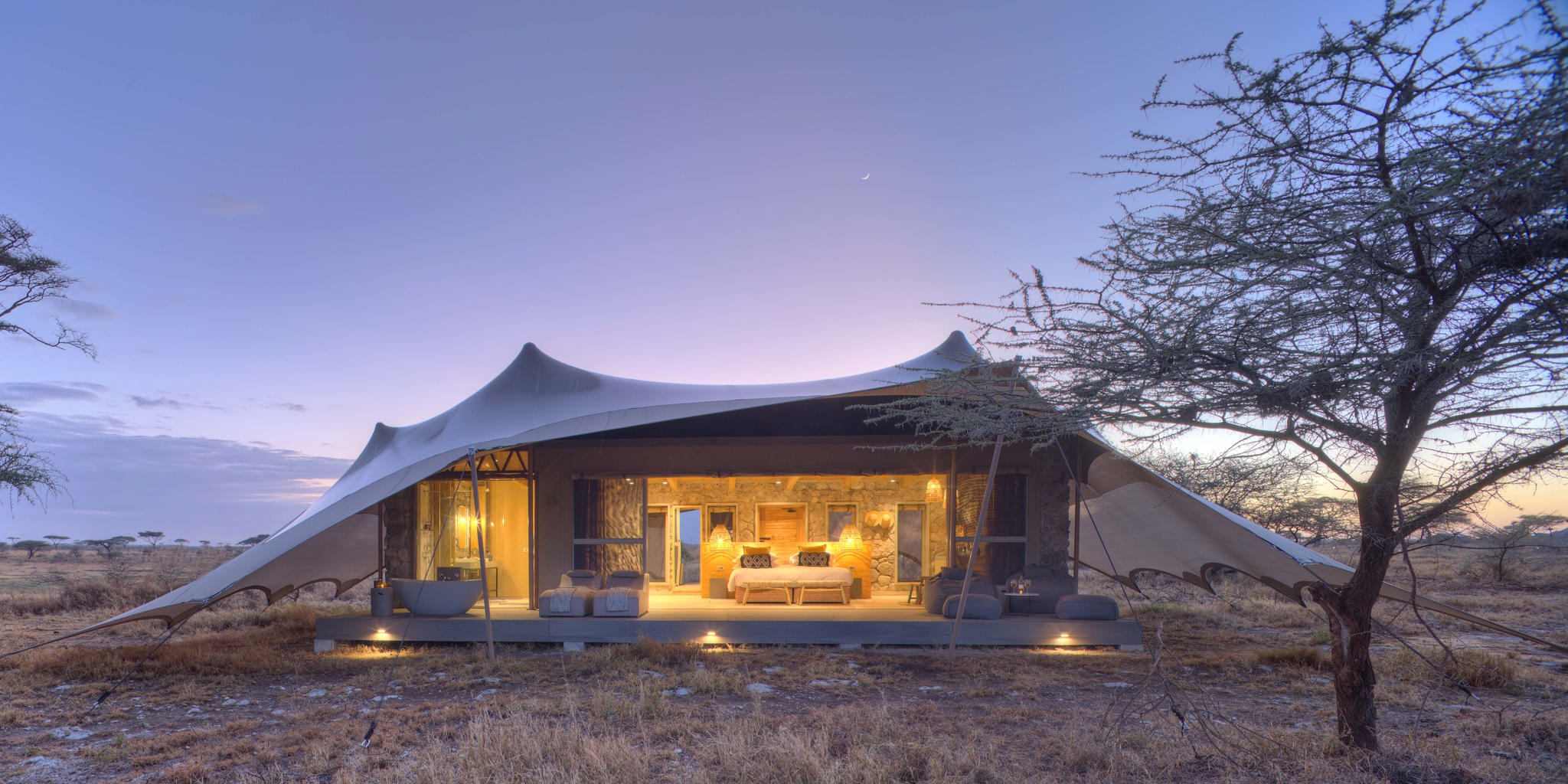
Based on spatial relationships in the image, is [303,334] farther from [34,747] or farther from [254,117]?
[34,747]

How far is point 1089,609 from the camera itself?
7730 millimetres

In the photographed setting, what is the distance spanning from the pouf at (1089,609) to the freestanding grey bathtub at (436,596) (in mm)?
6241

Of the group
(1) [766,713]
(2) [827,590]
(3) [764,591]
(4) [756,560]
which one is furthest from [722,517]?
(1) [766,713]

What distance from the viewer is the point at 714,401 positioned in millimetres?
7227

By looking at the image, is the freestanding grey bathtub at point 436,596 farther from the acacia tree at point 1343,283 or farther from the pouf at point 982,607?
the acacia tree at point 1343,283

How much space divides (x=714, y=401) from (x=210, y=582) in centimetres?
427

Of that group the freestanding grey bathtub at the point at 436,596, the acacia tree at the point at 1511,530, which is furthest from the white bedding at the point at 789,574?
the acacia tree at the point at 1511,530

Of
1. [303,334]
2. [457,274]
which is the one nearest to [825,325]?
[457,274]

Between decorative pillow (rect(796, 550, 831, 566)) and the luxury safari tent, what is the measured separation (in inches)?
1.5

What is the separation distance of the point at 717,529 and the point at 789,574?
2.29m

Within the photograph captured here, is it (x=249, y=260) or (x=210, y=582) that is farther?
(x=249, y=260)

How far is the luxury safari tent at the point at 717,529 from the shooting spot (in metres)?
7.07

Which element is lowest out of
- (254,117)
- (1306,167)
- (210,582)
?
(210,582)

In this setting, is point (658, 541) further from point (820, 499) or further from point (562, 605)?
point (562, 605)
